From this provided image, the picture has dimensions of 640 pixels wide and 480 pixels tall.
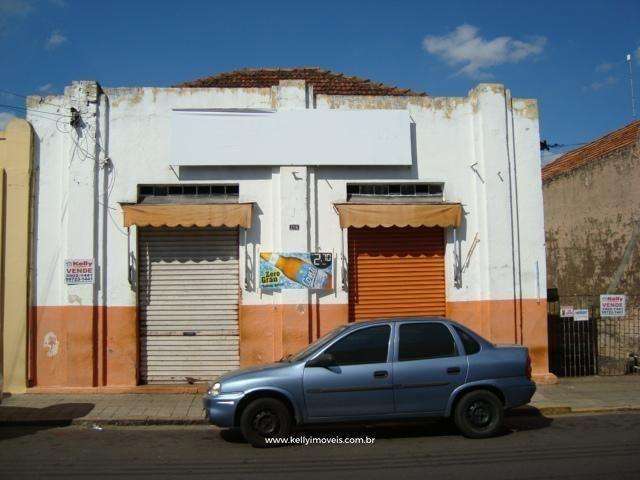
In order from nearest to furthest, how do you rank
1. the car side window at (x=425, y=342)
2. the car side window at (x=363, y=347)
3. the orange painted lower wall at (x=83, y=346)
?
the car side window at (x=363, y=347) < the car side window at (x=425, y=342) < the orange painted lower wall at (x=83, y=346)

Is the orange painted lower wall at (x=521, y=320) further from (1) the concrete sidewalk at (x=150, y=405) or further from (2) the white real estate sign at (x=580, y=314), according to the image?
(2) the white real estate sign at (x=580, y=314)

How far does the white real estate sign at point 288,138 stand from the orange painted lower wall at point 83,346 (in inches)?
126

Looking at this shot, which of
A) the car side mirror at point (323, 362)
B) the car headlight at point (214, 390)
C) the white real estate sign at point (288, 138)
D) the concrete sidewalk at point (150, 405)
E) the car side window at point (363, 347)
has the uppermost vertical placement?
the white real estate sign at point (288, 138)

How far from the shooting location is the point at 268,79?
48.2 feet

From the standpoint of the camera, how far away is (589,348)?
12.9 m

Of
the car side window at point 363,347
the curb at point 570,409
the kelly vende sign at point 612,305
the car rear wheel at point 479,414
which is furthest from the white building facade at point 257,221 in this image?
the car rear wheel at point 479,414

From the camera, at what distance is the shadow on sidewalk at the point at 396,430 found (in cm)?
840

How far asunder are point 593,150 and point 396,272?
10471mm

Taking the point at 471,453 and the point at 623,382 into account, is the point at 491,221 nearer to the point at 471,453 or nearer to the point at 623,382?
the point at 623,382

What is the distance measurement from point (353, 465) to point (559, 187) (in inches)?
598

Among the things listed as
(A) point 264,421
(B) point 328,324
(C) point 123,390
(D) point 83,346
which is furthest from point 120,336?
(A) point 264,421

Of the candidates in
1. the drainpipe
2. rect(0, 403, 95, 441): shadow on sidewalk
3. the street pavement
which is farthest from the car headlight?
the drainpipe

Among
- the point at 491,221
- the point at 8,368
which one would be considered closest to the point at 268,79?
the point at 491,221

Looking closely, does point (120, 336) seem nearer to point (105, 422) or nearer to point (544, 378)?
point (105, 422)
